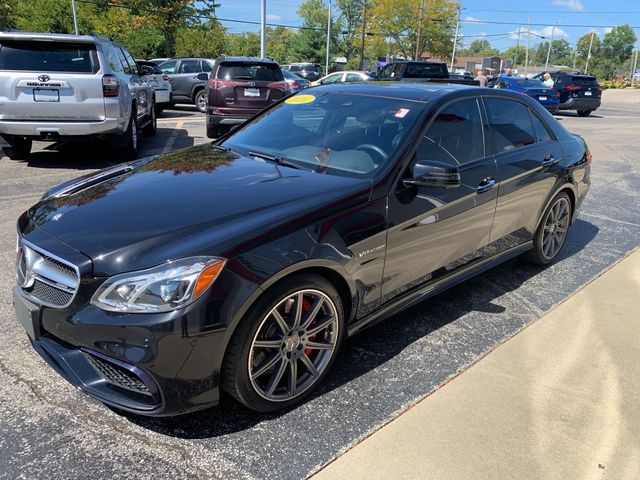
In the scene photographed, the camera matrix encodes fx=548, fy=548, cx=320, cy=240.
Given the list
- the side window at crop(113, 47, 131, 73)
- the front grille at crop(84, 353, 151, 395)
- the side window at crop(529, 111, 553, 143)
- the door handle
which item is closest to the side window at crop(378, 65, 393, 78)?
the side window at crop(113, 47, 131, 73)

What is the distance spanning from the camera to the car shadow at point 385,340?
262 cm

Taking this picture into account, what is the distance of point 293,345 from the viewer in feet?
8.96

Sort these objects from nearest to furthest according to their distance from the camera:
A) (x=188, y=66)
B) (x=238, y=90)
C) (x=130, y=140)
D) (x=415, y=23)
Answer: (x=130, y=140) → (x=238, y=90) → (x=188, y=66) → (x=415, y=23)

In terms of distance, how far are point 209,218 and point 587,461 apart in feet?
6.81

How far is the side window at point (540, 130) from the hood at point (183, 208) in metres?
2.24

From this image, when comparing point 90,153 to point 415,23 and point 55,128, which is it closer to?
point 55,128

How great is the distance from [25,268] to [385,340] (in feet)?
6.89

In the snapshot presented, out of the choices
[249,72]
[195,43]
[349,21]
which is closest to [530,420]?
[249,72]

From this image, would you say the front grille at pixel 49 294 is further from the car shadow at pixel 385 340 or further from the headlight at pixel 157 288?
the car shadow at pixel 385 340

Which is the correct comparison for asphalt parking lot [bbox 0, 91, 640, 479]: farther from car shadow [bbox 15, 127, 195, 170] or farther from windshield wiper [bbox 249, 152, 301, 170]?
car shadow [bbox 15, 127, 195, 170]

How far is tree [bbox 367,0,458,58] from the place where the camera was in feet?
208

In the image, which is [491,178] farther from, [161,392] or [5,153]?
[5,153]

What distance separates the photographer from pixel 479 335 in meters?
3.65

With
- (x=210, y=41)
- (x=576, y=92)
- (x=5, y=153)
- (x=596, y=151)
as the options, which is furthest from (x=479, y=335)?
(x=210, y=41)
